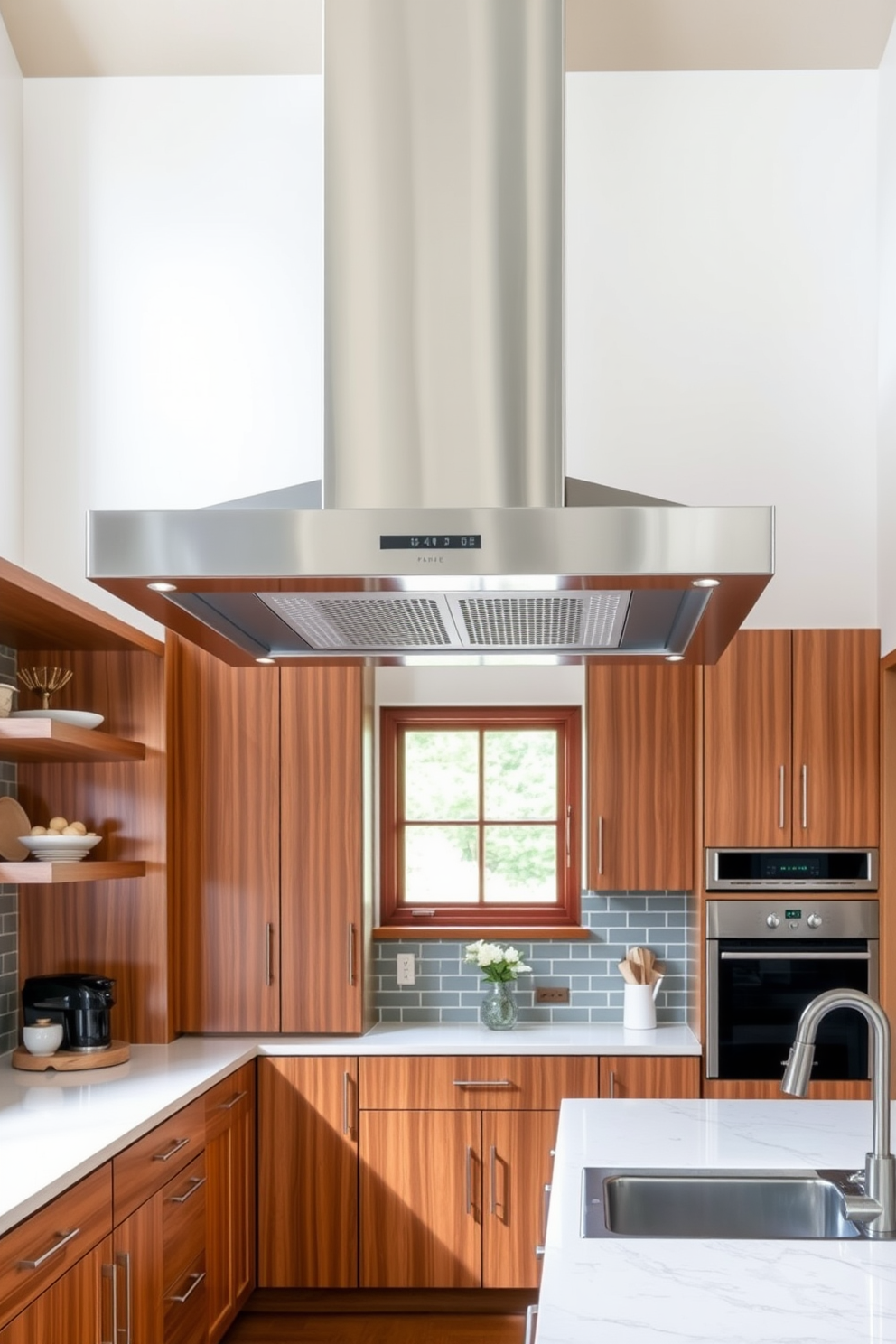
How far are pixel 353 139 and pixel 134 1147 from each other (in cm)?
222

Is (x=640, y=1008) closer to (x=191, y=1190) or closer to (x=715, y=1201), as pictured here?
(x=191, y=1190)

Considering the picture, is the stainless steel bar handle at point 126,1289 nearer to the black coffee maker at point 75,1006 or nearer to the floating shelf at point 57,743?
A: the black coffee maker at point 75,1006

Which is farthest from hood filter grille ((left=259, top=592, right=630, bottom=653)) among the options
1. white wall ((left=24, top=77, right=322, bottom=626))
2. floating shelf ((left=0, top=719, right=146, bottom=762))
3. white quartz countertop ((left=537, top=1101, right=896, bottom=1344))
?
white wall ((left=24, top=77, right=322, bottom=626))

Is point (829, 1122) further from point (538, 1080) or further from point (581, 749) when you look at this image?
point (581, 749)

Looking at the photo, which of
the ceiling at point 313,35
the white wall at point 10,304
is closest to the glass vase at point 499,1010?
the white wall at point 10,304

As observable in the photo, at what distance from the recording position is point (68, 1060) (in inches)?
150

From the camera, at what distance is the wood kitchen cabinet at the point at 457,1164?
166 inches

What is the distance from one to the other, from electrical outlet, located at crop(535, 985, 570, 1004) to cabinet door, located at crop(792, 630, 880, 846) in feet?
3.24

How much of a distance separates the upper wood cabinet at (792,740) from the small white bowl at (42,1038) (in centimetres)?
204

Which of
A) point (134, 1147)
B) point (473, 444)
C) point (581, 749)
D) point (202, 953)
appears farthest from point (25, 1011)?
point (473, 444)

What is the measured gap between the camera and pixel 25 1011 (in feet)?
13.2

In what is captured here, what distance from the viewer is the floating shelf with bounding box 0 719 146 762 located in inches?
140

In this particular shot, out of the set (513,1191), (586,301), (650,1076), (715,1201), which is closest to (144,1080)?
(513,1191)

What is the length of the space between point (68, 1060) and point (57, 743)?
35.4 inches
